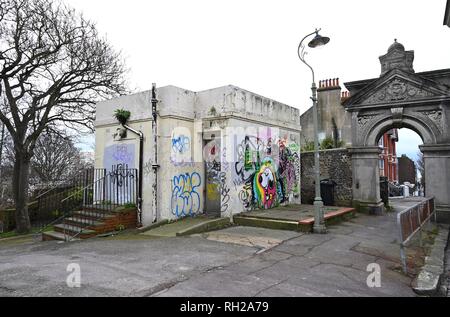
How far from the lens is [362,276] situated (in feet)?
18.3

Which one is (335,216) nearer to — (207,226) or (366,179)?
(366,179)

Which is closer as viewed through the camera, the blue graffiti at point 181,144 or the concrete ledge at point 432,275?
the concrete ledge at point 432,275

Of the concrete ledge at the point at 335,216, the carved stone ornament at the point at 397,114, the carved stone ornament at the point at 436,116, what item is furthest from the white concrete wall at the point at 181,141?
the carved stone ornament at the point at 436,116

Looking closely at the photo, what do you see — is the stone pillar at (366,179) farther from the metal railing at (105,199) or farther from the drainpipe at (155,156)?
→ the metal railing at (105,199)

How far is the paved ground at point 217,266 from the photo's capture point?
4664 millimetres

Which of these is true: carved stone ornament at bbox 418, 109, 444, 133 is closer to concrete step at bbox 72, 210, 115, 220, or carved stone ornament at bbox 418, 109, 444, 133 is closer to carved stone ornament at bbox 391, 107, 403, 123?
carved stone ornament at bbox 391, 107, 403, 123

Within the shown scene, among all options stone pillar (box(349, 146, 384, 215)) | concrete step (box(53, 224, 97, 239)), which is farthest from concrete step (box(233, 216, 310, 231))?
stone pillar (box(349, 146, 384, 215))

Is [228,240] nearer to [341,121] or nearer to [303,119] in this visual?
[341,121]

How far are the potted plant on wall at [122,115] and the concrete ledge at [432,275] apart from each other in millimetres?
9697

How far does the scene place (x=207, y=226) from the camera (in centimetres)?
956

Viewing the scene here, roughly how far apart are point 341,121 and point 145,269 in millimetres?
20082

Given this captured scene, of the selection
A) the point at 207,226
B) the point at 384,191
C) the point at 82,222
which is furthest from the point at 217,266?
the point at 384,191

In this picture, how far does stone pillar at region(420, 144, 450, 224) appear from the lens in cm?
1212

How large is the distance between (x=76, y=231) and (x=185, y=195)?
3.65 m
